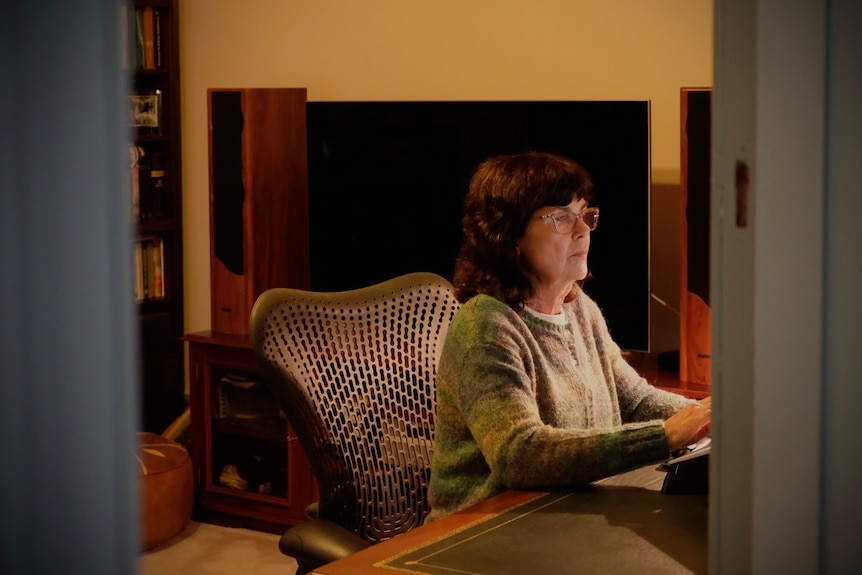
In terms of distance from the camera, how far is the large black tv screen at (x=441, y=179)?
11.1 feet

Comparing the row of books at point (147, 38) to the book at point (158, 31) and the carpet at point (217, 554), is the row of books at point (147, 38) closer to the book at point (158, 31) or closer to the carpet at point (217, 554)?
the book at point (158, 31)

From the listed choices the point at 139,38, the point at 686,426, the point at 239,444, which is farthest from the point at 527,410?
the point at 139,38

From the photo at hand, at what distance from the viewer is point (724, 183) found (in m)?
0.85

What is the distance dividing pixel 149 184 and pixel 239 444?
3.46ft

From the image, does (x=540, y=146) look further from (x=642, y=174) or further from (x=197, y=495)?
(x=197, y=495)

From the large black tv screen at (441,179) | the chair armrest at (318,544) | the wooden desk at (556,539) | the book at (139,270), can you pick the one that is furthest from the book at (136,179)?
the wooden desk at (556,539)

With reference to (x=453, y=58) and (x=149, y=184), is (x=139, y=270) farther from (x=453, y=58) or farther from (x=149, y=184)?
(x=453, y=58)

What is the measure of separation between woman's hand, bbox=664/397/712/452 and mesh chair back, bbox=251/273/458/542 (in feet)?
1.93

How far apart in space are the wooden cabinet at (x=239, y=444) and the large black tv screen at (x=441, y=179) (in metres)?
0.39

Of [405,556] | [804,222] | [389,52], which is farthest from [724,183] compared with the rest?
[389,52]

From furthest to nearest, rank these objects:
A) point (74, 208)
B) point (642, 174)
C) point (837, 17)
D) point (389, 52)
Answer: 1. point (389, 52)
2. point (642, 174)
3. point (837, 17)
4. point (74, 208)

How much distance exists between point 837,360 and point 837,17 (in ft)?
0.76

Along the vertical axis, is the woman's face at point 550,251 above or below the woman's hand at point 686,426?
above

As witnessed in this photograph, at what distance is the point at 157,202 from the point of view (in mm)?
4418
